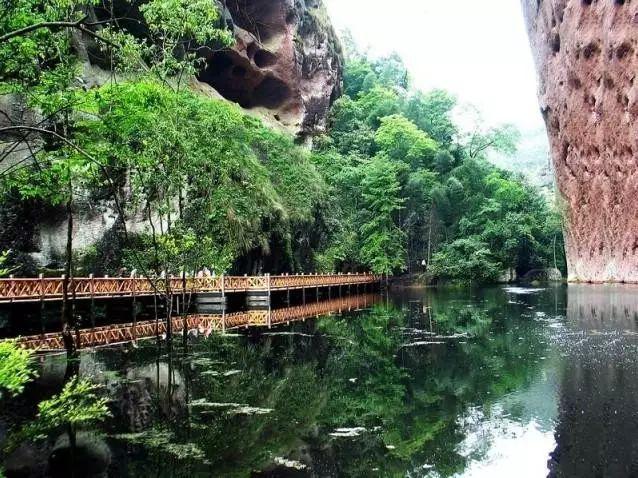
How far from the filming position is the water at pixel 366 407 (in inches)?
218

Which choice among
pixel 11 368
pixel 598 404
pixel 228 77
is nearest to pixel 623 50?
pixel 228 77

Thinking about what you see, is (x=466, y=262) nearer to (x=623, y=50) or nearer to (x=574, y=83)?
(x=574, y=83)

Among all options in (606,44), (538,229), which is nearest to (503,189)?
(538,229)

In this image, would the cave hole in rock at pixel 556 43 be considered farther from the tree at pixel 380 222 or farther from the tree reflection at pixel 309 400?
the tree reflection at pixel 309 400

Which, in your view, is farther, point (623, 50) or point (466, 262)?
point (466, 262)

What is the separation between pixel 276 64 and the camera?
3762 centimetres

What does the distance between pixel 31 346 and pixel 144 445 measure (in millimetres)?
8988

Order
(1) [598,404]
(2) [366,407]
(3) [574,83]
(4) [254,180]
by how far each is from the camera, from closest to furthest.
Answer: (1) [598,404] → (2) [366,407] → (4) [254,180] → (3) [574,83]

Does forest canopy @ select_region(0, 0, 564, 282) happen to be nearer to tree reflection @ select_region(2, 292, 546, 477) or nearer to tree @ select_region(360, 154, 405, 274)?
tree @ select_region(360, 154, 405, 274)

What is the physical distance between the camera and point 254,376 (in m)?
9.82

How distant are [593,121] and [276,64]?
68.9ft

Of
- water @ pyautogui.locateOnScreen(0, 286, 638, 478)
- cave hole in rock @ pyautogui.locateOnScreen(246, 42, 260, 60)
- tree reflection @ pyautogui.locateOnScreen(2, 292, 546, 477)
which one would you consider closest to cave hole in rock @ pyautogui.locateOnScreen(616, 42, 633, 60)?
water @ pyautogui.locateOnScreen(0, 286, 638, 478)

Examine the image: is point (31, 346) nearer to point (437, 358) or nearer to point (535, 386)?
point (437, 358)

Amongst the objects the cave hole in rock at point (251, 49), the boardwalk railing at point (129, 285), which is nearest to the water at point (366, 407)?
the boardwalk railing at point (129, 285)
